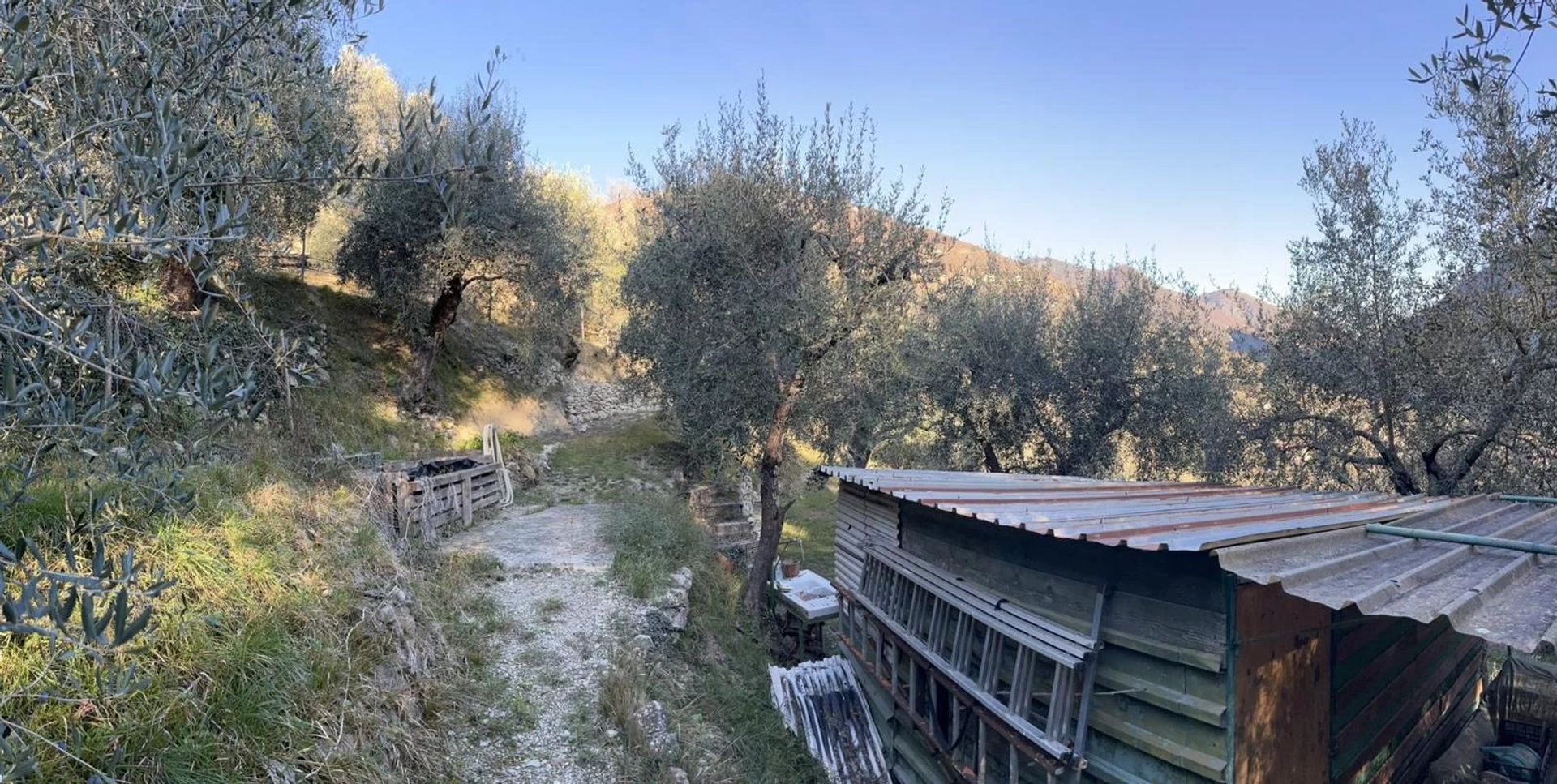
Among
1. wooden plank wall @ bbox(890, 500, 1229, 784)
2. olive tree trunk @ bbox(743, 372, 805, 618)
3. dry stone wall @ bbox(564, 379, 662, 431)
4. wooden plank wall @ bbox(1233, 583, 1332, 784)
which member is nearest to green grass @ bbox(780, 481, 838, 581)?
olive tree trunk @ bbox(743, 372, 805, 618)

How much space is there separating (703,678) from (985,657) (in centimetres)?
396

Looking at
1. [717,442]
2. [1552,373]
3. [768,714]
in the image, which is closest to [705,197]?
[717,442]

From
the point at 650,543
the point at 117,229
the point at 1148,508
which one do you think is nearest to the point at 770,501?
the point at 650,543

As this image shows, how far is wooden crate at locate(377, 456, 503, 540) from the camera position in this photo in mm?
9344

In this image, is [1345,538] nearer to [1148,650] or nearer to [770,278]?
[1148,650]

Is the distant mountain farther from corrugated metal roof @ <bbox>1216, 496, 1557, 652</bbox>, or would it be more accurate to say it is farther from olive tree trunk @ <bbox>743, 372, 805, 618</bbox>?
corrugated metal roof @ <bbox>1216, 496, 1557, 652</bbox>

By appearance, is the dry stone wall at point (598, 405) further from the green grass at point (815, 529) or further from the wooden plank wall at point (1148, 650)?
the wooden plank wall at point (1148, 650)

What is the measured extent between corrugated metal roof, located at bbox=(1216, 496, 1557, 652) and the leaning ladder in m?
1.35

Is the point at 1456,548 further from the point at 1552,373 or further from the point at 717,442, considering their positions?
the point at 717,442

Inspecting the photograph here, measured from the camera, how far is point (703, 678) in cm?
873

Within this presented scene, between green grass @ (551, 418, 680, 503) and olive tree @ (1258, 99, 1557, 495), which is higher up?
olive tree @ (1258, 99, 1557, 495)

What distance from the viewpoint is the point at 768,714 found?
28.9 ft

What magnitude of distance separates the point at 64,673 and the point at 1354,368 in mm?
14733

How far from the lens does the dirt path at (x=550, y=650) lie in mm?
5766
